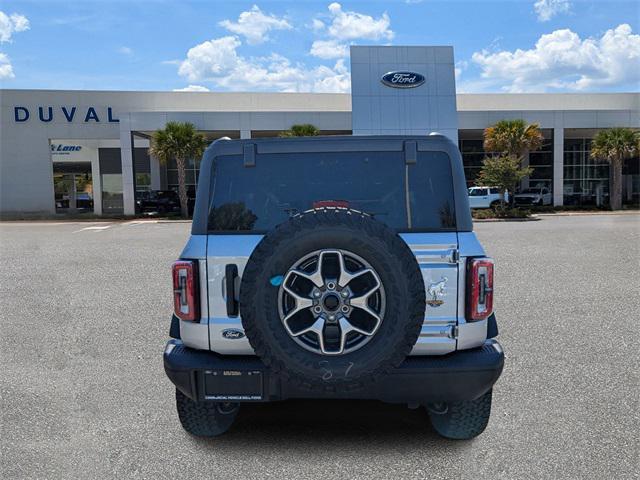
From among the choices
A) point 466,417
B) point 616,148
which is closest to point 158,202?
point 616,148

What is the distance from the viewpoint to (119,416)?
400 cm

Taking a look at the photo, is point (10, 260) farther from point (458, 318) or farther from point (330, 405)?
point (458, 318)

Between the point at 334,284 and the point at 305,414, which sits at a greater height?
the point at 334,284

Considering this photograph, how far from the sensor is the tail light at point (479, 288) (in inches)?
121

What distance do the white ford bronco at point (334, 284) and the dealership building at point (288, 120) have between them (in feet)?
96.5

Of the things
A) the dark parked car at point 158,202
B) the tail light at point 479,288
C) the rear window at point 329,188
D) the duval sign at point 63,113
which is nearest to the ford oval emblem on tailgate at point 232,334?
the rear window at point 329,188

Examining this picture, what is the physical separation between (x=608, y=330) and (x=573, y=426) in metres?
3.05

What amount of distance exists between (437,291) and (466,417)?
3.25ft

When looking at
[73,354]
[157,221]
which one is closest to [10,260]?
[73,354]

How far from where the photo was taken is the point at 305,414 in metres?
4.01

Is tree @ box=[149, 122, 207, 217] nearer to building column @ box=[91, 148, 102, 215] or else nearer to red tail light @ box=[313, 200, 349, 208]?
building column @ box=[91, 148, 102, 215]

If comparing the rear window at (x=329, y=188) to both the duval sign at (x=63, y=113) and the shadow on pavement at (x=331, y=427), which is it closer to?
the shadow on pavement at (x=331, y=427)

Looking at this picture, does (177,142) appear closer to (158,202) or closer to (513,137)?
(158,202)

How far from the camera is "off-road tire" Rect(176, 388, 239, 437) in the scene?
352cm
